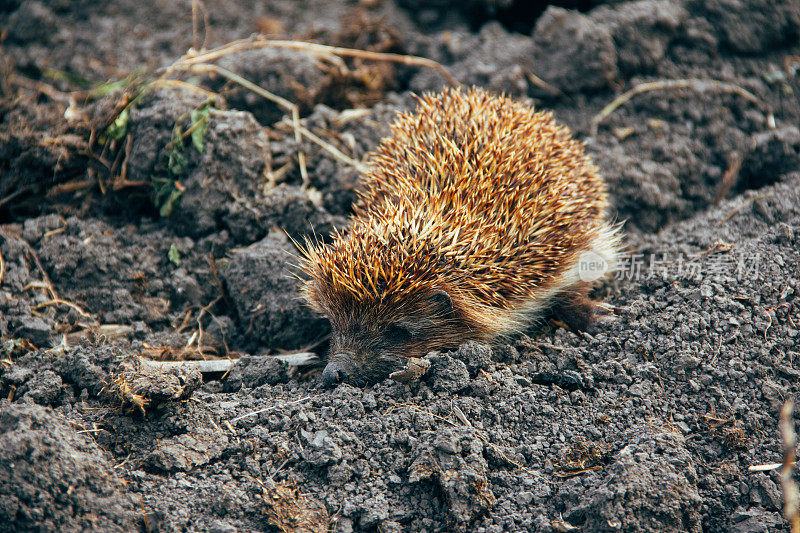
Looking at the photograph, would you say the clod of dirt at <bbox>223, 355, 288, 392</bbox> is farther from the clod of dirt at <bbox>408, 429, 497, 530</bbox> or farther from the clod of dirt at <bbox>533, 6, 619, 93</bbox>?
the clod of dirt at <bbox>533, 6, 619, 93</bbox>

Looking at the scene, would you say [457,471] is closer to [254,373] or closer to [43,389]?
[254,373]

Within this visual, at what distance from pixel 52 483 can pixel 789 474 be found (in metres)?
4.33

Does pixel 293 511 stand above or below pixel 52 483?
below

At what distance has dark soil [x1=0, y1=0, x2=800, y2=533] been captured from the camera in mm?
3793

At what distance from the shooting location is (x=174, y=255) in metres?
5.70

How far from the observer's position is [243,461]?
4031mm

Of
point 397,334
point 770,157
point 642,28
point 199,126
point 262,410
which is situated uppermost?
point 642,28

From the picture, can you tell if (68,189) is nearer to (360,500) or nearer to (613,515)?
(360,500)

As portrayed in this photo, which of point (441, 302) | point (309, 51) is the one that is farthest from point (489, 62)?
point (441, 302)

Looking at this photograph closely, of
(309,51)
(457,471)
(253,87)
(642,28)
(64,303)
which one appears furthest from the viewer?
(642,28)

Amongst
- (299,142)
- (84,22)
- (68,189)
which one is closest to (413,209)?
(299,142)

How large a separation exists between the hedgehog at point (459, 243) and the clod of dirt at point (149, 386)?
972 millimetres

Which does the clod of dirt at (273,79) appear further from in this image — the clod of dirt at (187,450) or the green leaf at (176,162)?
the clod of dirt at (187,450)

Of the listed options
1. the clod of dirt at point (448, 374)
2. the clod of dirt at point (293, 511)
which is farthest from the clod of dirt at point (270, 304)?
the clod of dirt at point (293, 511)
